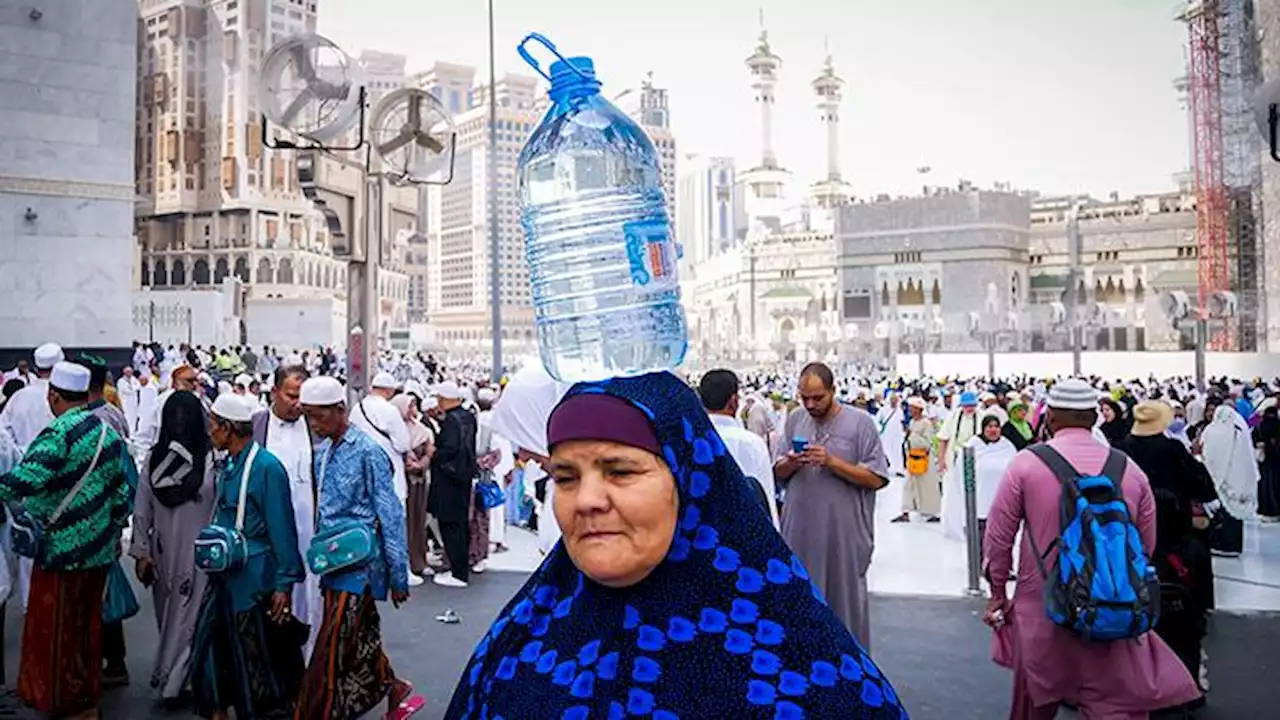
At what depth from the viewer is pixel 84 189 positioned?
16422mm

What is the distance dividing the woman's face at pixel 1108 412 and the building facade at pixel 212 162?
137ft

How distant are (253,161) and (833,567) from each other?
4969 centimetres

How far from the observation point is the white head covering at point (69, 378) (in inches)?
168

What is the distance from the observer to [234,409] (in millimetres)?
3918

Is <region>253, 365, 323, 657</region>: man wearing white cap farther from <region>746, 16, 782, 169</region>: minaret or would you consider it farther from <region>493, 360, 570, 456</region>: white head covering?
<region>746, 16, 782, 169</region>: minaret

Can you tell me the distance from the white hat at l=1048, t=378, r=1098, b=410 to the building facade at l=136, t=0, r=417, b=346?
147ft

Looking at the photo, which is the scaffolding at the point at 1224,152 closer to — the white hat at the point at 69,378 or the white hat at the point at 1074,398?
the white hat at the point at 1074,398

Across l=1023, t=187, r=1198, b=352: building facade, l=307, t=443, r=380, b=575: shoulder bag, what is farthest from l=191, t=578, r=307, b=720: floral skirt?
l=1023, t=187, r=1198, b=352: building facade

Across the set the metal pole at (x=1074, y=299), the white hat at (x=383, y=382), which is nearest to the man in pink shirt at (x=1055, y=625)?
the white hat at (x=383, y=382)

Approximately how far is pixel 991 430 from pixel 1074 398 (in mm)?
4280

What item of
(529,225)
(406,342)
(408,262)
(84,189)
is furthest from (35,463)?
(408,262)

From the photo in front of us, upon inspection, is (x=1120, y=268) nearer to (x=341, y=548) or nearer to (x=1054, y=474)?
(x=1054, y=474)

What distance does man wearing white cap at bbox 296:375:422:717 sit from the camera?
12.2 ft

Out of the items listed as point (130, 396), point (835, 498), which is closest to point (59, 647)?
point (835, 498)
